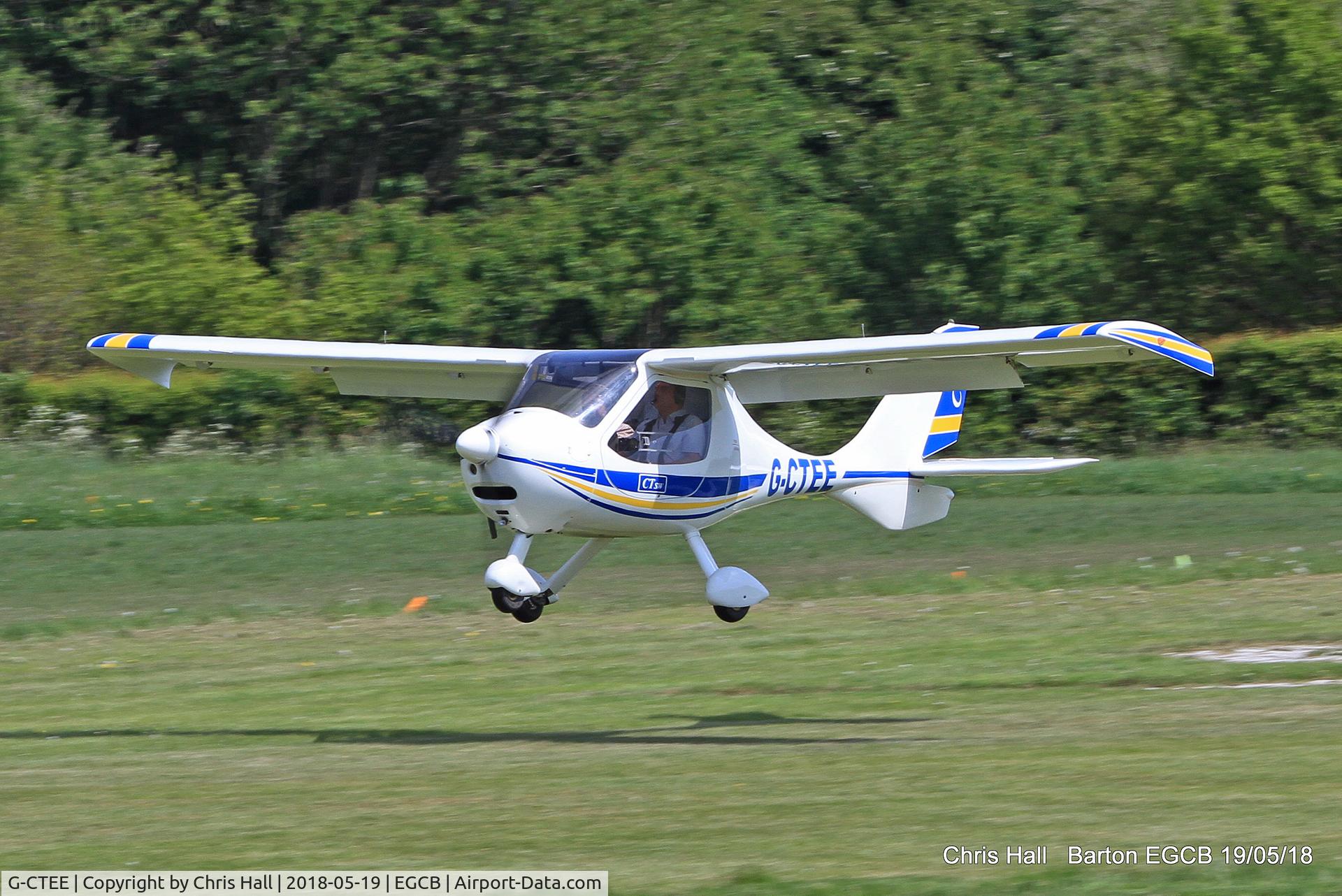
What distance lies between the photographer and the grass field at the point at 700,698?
8758 millimetres

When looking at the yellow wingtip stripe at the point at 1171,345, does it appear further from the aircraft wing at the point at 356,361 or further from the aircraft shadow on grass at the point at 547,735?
the aircraft wing at the point at 356,361

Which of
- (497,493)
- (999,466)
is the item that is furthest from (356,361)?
(999,466)

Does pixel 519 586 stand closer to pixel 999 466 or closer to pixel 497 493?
pixel 497 493

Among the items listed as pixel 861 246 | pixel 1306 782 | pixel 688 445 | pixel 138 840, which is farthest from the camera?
pixel 861 246

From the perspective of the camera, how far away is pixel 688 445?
12203mm

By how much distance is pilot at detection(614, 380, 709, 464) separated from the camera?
11.9m

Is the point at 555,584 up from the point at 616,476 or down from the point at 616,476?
down

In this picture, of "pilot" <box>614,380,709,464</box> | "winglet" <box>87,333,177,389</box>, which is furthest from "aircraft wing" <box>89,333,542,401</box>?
"pilot" <box>614,380,709,464</box>

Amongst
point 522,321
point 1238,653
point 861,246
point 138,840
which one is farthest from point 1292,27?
point 138,840

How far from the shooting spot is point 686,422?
12.2 meters

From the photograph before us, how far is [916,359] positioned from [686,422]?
1790mm

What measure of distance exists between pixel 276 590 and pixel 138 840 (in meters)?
10.1

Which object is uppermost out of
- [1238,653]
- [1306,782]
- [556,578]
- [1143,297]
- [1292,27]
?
[1306,782]

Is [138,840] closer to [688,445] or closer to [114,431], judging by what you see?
[688,445]
